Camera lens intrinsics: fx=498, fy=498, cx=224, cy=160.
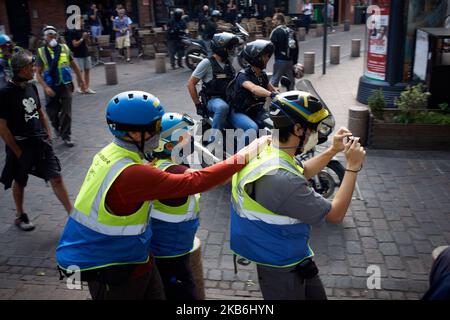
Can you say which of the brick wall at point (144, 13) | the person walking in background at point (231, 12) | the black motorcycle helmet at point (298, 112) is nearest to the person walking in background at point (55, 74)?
the black motorcycle helmet at point (298, 112)

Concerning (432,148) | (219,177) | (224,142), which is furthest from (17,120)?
(432,148)

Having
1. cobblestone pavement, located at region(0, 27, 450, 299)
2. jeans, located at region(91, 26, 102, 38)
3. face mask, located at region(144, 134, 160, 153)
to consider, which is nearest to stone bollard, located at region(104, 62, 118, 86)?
cobblestone pavement, located at region(0, 27, 450, 299)

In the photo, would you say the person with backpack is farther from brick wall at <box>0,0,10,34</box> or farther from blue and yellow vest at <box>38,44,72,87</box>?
brick wall at <box>0,0,10,34</box>

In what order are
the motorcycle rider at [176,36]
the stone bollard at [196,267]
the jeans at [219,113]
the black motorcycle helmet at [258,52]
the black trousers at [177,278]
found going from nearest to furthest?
the black trousers at [177,278]
the stone bollard at [196,267]
the black motorcycle helmet at [258,52]
the jeans at [219,113]
the motorcycle rider at [176,36]

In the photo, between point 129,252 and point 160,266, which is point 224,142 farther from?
point 129,252

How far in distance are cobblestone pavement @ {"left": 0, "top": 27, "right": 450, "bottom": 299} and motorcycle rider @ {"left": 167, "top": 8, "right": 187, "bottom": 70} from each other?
27.2 ft

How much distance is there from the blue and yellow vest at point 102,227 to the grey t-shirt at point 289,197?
68cm

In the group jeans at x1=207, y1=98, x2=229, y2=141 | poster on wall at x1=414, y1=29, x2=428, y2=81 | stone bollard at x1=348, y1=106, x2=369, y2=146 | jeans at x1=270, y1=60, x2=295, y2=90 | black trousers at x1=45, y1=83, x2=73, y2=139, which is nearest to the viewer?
jeans at x1=207, y1=98, x2=229, y2=141

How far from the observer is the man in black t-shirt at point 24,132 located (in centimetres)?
514

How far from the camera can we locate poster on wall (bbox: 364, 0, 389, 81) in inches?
387

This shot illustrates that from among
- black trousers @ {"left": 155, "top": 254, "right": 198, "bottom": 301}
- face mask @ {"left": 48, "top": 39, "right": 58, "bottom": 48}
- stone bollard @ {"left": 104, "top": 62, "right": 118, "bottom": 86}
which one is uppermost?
face mask @ {"left": 48, "top": 39, "right": 58, "bottom": 48}

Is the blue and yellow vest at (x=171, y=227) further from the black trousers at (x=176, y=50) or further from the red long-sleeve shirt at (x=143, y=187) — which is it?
the black trousers at (x=176, y=50)

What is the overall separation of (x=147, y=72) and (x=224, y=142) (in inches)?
372

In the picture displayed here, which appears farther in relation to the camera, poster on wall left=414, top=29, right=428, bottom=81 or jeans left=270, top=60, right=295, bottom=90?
jeans left=270, top=60, right=295, bottom=90
